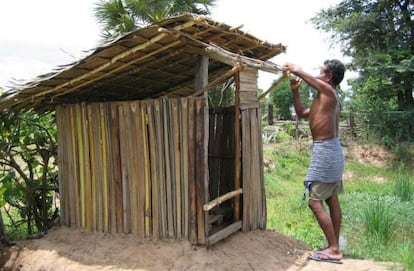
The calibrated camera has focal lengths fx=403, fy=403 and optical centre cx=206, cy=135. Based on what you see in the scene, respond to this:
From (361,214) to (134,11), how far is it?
679 centimetres

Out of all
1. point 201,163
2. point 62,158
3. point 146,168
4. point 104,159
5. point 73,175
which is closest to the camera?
point 201,163

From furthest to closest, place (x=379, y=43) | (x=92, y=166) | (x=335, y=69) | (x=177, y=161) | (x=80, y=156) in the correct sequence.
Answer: (x=379, y=43) → (x=80, y=156) → (x=92, y=166) → (x=177, y=161) → (x=335, y=69)

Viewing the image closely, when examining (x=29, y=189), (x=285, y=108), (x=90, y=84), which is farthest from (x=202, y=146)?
(x=285, y=108)

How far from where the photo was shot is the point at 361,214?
19.9 feet

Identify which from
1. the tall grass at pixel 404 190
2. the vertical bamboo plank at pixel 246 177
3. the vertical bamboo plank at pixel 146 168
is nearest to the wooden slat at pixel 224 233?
the vertical bamboo plank at pixel 246 177

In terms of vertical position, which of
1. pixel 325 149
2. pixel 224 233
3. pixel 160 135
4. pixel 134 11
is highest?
pixel 134 11

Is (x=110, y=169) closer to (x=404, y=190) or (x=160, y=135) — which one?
(x=160, y=135)

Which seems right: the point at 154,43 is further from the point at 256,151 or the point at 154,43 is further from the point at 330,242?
the point at 330,242

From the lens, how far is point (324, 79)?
4375 mm

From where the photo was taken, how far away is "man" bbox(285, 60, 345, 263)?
4.23 meters

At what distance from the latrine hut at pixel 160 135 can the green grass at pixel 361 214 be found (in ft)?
4.61

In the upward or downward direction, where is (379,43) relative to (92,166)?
upward

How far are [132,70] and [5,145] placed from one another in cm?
237

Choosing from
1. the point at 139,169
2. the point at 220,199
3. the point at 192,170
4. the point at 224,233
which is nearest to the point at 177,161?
the point at 192,170
